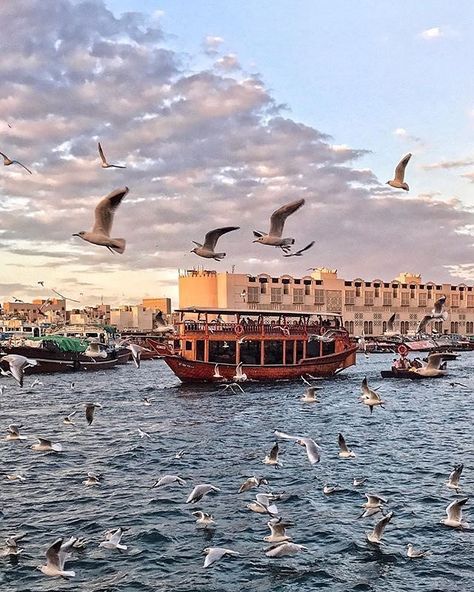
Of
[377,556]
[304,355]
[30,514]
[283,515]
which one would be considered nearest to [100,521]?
[30,514]

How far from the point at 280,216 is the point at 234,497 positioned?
8485 mm

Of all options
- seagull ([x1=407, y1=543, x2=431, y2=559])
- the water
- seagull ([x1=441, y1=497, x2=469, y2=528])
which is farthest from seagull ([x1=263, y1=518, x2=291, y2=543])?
seagull ([x1=441, y1=497, x2=469, y2=528])

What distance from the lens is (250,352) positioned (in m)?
58.0

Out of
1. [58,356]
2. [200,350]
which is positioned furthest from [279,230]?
[58,356]

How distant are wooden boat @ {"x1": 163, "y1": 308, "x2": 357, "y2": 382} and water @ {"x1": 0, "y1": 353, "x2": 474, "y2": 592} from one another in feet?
47.1

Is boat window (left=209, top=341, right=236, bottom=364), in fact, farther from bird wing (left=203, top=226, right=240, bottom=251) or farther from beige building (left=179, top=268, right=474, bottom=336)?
beige building (left=179, top=268, right=474, bottom=336)

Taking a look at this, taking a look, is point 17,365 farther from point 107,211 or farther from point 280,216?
point 280,216

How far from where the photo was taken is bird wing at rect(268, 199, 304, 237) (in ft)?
46.6

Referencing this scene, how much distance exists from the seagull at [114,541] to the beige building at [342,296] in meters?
109

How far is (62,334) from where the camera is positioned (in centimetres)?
9950

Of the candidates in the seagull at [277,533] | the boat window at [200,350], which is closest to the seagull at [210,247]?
the seagull at [277,533]

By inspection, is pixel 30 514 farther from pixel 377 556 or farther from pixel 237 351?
pixel 237 351

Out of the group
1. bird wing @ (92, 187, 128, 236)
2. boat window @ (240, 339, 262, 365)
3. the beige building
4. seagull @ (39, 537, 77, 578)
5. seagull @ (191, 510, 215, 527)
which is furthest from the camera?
the beige building

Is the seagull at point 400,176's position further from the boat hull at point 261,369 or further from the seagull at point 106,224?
the boat hull at point 261,369
